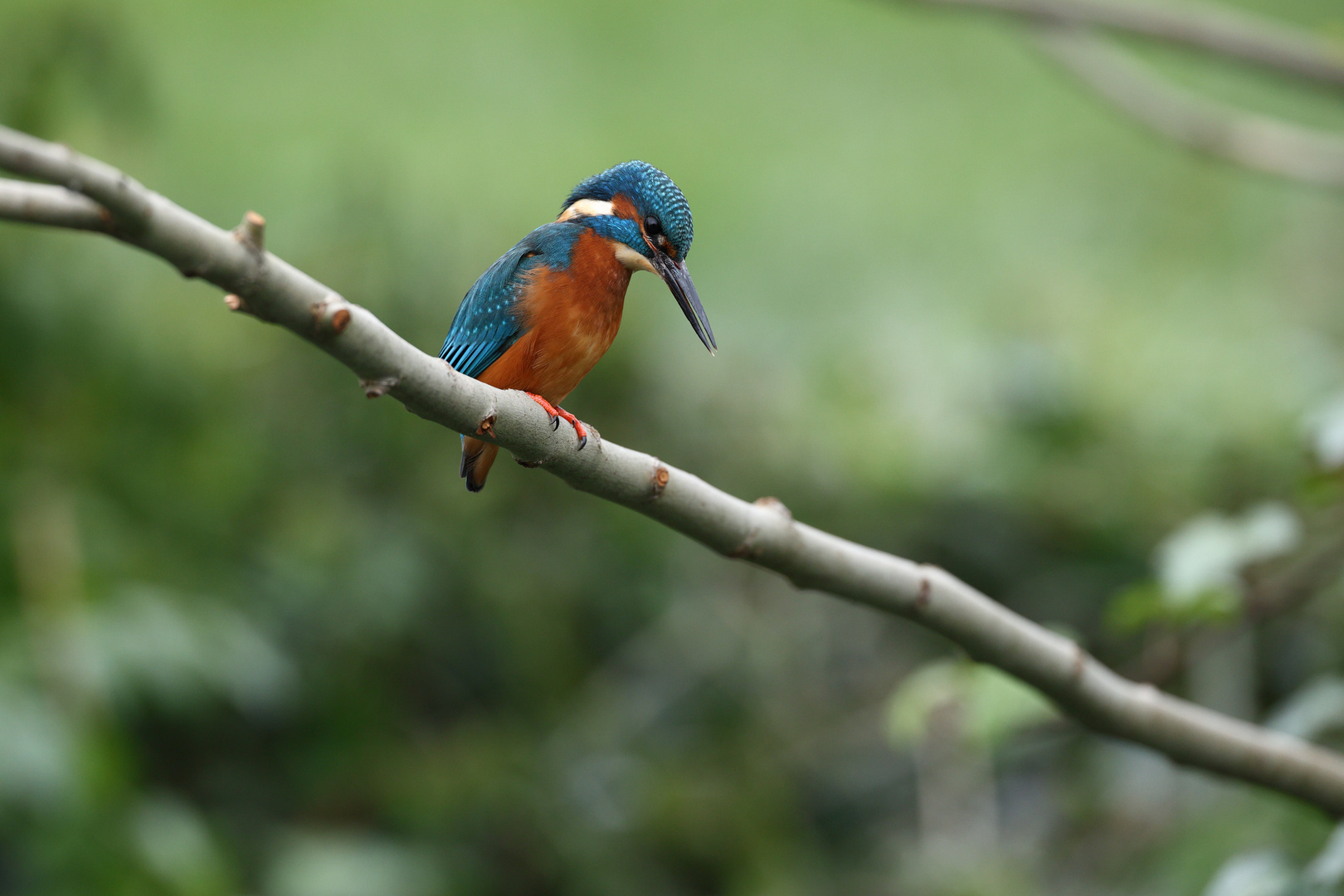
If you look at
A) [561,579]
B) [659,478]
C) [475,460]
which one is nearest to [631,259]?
[659,478]

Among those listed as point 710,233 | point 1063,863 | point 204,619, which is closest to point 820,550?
point 204,619

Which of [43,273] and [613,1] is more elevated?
[613,1]

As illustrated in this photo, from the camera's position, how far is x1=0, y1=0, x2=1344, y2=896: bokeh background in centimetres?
265

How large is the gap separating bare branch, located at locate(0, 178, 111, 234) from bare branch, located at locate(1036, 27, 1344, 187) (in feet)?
8.62

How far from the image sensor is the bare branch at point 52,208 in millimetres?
819

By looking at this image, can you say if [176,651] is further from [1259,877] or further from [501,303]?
[1259,877]

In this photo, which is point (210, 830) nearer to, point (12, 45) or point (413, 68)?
point (12, 45)

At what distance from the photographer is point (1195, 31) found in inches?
109

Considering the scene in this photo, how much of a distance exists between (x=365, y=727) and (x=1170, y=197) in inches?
179

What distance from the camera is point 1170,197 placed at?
225 inches

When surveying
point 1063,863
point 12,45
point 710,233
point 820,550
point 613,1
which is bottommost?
point 820,550

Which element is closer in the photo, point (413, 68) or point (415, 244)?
point (415, 244)

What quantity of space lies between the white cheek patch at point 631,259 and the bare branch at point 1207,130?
2.04 metres

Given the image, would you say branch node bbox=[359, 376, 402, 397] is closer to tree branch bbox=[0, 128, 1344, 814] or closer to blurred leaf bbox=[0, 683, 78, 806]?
tree branch bbox=[0, 128, 1344, 814]
